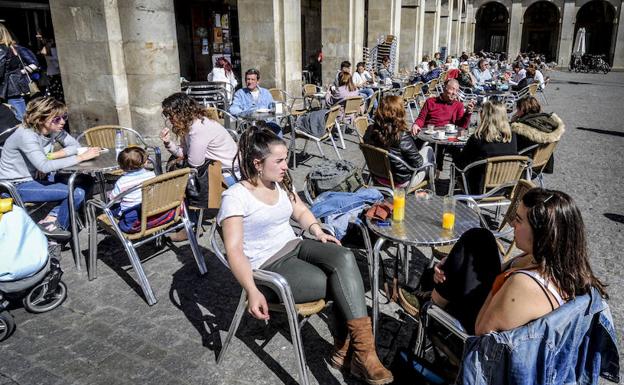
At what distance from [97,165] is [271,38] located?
693 cm

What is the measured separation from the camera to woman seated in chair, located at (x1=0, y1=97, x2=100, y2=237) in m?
4.05

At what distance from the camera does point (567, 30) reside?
120 ft

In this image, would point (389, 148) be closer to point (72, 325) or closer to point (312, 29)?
point (72, 325)

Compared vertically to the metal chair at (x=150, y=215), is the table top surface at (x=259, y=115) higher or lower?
higher

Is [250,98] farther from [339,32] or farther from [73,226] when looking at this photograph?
[339,32]

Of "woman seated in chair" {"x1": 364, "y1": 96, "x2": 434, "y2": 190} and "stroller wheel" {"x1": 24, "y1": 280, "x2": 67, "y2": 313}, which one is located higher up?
"woman seated in chair" {"x1": 364, "y1": 96, "x2": 434, "y2": 190}

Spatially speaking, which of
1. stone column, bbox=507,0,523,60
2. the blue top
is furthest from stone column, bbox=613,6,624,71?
the blue top

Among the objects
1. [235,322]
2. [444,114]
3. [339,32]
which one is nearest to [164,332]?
[235,322]

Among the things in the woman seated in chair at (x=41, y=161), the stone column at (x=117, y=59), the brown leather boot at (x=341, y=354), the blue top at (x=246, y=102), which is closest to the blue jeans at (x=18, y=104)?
the stone column at (x=117, y=59)

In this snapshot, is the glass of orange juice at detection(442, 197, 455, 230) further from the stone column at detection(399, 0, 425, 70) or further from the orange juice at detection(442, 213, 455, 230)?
the stone column at detection(399, 0, 425, 70)

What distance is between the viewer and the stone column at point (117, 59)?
7152 millimetres

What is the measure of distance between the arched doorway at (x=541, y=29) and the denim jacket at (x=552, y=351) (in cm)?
4510

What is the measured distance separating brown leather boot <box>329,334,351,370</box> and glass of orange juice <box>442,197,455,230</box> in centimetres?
88

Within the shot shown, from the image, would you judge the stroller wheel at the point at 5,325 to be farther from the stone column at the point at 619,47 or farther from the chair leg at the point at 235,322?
the stone column at the point at 619,47
